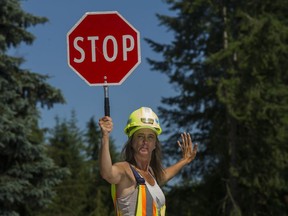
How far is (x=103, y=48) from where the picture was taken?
16.2 feet

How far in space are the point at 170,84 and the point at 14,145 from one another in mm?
12952

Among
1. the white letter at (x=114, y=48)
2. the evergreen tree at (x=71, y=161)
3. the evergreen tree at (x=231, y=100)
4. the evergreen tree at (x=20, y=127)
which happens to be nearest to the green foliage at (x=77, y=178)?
the evergreen tree at (x=71, y=161)

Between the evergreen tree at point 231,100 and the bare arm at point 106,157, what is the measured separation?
2182 centimetres

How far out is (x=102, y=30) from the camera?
16.3 ft

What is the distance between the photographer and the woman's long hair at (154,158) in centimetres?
475

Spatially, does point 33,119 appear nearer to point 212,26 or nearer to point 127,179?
point 212,26

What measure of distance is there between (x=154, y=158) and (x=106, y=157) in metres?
0.75

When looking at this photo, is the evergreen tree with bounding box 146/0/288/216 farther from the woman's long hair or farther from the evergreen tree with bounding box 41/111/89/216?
the woman's long hair

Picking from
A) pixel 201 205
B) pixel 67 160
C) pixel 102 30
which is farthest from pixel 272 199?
pixel 102 30

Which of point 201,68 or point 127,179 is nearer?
point 127,179

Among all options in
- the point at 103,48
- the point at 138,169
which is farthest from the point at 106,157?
the point at 103,48

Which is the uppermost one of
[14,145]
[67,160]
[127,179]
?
[67,160]

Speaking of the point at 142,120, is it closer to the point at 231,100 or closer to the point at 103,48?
the point at 103,48

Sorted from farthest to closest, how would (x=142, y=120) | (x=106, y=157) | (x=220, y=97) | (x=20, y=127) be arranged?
(x=220, y=97) < (x=20, y=127) < (x=142, y=120) < (x=106, y=157)
